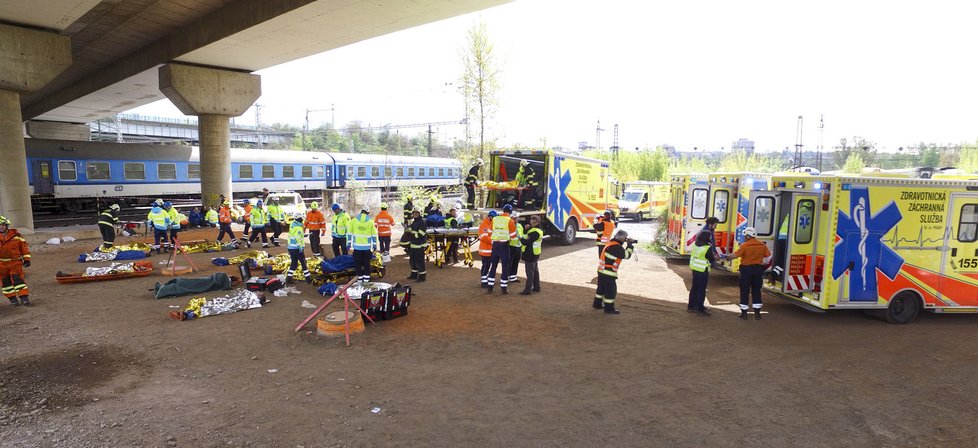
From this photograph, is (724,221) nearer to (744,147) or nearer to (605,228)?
(605,228)

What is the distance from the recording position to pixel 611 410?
5.16m

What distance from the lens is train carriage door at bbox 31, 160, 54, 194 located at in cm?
2023

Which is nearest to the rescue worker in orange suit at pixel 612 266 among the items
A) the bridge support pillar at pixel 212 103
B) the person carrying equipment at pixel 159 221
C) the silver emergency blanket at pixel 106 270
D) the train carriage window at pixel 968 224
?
the train carriage window at pixel 968 224

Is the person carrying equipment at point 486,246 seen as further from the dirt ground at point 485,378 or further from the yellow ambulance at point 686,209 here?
the yellow ambulance at point 686,209

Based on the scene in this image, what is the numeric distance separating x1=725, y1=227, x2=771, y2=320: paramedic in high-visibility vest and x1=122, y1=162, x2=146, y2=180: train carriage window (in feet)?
81.6

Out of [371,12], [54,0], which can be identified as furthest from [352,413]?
[54,0]

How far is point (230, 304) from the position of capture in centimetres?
866

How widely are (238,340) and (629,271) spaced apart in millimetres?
9132

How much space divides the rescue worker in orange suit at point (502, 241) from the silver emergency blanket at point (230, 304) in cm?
446

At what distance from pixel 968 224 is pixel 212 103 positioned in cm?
2294

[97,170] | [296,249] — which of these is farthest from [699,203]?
[97,170]

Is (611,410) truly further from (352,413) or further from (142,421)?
(142,421)

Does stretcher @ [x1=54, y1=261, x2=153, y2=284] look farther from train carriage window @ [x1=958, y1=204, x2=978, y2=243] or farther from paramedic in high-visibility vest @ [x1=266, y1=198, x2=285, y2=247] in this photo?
train carriage window @ [x1=958, y1=204, x2=978, y2=243]

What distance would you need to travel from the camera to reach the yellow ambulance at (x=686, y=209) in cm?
1277
